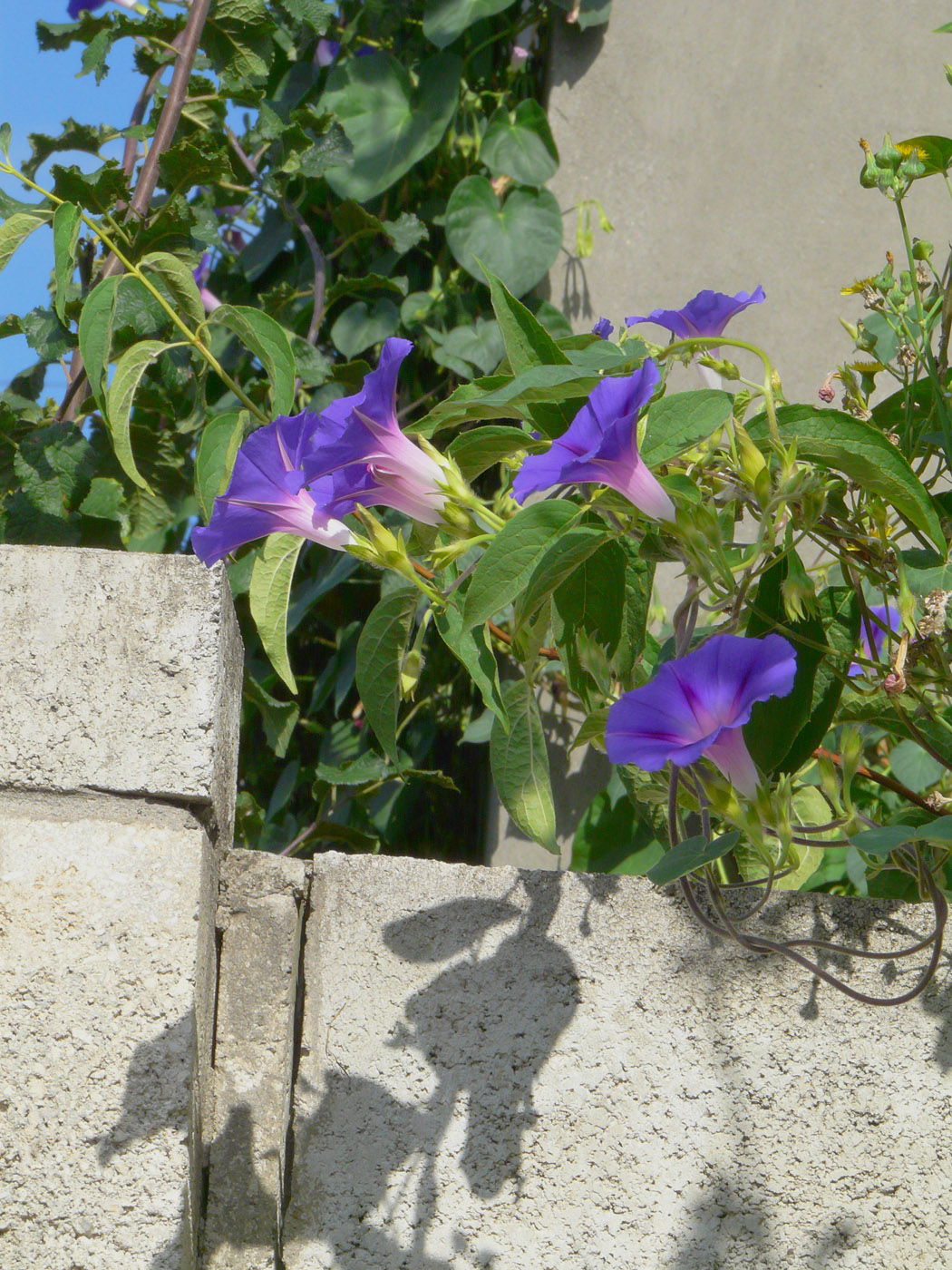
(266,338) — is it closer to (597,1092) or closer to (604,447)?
(604,447)

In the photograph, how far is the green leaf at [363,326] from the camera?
1.71 m

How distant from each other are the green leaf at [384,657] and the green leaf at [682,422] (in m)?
0.22

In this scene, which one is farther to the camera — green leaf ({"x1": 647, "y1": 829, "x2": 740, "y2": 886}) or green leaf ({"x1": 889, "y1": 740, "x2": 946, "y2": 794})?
green leaf ({"x1": 889, "y1": 740, "x2": 946, "y2": 794})

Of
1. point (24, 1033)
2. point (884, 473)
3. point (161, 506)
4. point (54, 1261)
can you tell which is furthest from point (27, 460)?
point (884, 473)

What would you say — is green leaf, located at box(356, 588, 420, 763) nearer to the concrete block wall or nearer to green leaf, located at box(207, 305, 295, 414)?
the concrete block wall

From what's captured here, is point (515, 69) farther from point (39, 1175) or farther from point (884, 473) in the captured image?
point (39, 1175)

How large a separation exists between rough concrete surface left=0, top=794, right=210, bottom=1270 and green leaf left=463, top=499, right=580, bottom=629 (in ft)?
1.18

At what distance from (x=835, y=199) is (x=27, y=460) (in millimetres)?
1300

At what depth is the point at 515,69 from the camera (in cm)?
184

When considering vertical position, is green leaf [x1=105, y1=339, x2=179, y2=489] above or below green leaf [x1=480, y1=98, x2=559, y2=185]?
below

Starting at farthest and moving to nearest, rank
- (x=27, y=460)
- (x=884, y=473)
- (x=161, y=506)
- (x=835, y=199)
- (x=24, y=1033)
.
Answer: (x=835, y=199), (x=161, y=506), (x=27, y=460), (x=24, y=1033), (x=884, y=473)

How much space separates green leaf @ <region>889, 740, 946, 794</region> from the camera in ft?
4.12

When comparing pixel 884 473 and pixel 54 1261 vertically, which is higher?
pixel 884 473

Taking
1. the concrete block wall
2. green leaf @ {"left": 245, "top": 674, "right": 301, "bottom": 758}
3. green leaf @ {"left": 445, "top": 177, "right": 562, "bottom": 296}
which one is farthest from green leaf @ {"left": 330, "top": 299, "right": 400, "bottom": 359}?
the concrete block wall
